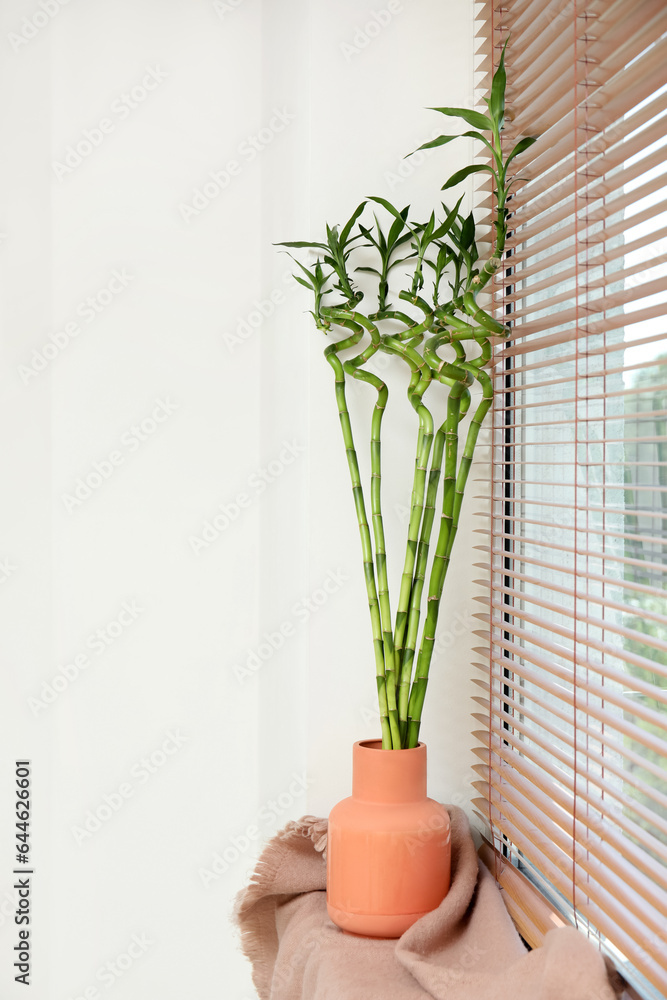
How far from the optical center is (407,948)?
37.8 inches

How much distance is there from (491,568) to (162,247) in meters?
0.82

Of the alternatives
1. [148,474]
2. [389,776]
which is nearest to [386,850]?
[389,776]

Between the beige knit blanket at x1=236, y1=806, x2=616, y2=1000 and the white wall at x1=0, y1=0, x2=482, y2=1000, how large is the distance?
0.23 metres

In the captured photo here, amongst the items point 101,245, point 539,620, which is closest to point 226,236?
point 101,245

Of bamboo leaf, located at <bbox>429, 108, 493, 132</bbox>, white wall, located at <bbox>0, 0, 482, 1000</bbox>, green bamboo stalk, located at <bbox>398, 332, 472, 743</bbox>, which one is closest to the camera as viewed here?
bamboo leaf, located at <bbox>429, 108, 493, 132</bbox>

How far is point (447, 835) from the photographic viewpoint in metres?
1.07

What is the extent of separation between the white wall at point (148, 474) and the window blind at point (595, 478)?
0.42m

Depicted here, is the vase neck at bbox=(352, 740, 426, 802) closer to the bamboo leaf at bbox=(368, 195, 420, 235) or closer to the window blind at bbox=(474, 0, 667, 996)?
the window blind at bbox=(474, 0, 667, 996)

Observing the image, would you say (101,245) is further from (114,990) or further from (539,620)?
(114,990)

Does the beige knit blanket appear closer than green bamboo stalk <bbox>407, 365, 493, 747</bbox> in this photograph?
Yes

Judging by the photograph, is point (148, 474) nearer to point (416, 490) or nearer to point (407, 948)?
point (416, 490)

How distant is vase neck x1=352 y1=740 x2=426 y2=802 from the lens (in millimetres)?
1068

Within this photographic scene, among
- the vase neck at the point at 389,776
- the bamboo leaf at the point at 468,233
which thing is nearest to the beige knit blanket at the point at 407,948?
the vase neck at the point at 389,776

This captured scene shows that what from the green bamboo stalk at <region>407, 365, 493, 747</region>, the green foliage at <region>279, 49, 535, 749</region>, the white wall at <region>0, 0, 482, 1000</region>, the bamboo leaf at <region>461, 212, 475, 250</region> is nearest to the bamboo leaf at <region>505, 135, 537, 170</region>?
the green foliage at <region>279, 49, 535, 749</region>
